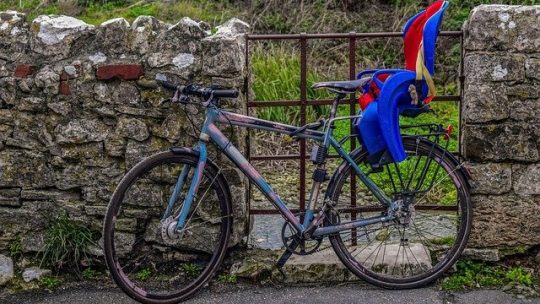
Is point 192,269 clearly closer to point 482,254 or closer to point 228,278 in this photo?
point 228,278

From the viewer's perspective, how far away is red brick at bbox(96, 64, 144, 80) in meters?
4.59

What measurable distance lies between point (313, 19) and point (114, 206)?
570cm

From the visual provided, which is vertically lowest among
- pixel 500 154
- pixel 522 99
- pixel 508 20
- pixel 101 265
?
pixel 101 265

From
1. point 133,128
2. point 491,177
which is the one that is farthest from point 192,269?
point 491,177

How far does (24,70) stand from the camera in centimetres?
468

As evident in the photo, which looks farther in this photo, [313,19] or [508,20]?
[313,19]

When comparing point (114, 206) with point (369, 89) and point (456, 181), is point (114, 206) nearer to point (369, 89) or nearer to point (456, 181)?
point (369, 89)

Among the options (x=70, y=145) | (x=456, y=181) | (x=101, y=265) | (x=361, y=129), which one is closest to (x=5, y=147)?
(x=70, y=145)

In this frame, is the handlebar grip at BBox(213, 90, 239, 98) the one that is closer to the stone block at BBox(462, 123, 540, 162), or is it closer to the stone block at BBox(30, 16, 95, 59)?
the stone block at BBox(30, 16, 95, 59)

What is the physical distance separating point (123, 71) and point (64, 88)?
0.37 metres

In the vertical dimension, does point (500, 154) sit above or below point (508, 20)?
below

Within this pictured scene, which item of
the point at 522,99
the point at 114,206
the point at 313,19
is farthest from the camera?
the point at 313,19

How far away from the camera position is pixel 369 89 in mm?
4480

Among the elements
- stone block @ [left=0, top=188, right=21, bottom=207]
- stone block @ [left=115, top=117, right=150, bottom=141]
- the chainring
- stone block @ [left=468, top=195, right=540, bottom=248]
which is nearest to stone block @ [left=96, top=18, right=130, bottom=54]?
stone block @ [left=115, top=117, right=150, bottom=141]
